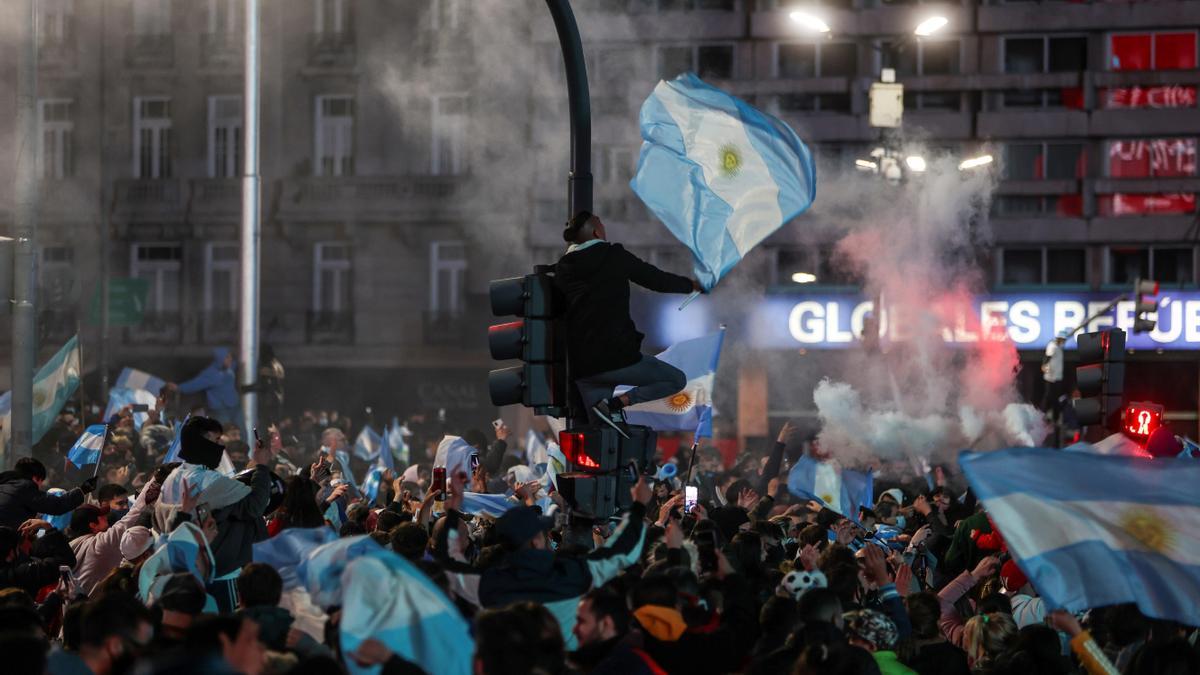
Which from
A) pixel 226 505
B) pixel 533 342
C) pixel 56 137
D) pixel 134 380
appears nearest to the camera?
pixel 226 505

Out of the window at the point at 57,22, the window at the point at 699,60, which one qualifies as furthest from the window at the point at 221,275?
the window at the point at 699,60

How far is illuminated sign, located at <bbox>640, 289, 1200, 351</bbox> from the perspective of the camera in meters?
31.3

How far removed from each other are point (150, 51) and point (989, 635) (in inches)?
1228

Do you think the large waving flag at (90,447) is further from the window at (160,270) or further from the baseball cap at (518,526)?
the window at (160,270)

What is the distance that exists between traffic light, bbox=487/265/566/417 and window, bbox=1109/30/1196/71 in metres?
27.8

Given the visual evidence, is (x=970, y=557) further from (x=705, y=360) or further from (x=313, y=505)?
(x=313, y=505)

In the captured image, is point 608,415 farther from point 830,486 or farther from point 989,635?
point 830,486

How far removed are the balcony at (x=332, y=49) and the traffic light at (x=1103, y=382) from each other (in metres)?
23.2

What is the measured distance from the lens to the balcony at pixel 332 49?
34875mm

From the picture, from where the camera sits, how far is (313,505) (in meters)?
9.08

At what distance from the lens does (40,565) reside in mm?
9102

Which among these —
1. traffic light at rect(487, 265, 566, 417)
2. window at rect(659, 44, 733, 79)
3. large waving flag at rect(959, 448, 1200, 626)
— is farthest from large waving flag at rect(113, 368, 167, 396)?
large waving flag at rect(959, 448, 1200, 626)

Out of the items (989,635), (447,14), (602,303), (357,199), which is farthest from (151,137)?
(989,635)

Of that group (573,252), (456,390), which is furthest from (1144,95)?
(573,252)
